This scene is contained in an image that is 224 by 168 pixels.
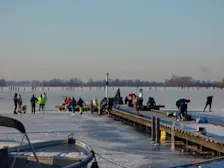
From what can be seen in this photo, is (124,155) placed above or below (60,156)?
below

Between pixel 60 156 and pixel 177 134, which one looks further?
pixel 177 134

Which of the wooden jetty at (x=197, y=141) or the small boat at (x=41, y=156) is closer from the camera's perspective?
the small boat at (x=41, y=156)

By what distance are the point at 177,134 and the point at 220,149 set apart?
3.27 meters

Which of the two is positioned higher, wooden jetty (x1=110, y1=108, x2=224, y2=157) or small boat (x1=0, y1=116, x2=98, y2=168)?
small boat (x1=0, y1=116, x2=98, y2=168)

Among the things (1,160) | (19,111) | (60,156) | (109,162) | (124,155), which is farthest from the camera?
(19,111)

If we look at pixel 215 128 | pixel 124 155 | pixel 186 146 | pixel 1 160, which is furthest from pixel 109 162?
pixel 215 128

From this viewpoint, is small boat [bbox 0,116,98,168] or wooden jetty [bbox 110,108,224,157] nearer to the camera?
small boat [bbox 0,116,98,168]

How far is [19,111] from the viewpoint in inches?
1067

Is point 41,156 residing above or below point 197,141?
above

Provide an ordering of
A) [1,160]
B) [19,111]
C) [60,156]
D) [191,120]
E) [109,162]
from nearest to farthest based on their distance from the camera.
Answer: [1,160], [60,156], [109,162], [191,120], [19,111]

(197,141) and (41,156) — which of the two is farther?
(197,141)

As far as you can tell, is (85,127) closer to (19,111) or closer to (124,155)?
(124,155)

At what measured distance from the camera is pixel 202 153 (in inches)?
494

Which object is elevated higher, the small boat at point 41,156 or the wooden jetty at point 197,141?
the small boat at point 41,156
